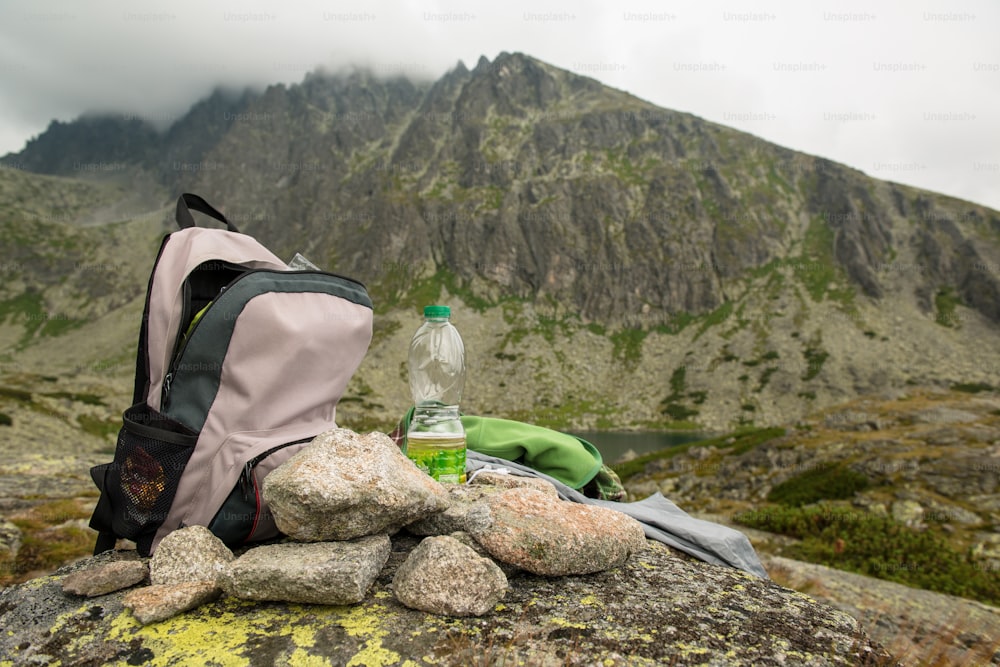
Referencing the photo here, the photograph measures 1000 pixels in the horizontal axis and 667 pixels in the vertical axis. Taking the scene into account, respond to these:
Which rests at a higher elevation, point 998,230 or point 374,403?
point 998,230

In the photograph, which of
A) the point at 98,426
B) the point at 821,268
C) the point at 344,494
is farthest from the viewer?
the point at 821,268

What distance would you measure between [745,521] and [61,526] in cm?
1713

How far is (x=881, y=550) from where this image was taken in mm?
12383

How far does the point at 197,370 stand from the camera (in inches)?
142

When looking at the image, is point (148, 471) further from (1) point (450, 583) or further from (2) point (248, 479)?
(1) point (450, 583)

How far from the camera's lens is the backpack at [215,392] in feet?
11.3

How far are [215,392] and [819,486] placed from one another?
71.4 ft

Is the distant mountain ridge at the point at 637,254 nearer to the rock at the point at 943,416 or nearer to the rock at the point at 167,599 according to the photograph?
the rock at the point at 943,416

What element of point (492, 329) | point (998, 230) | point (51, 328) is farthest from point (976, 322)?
point (51, 328)

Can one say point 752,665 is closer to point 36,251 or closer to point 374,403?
point 374,403

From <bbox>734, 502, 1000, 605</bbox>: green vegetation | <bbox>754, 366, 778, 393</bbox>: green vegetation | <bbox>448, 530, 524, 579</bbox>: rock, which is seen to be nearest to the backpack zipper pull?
<bbox>448, 530, 524, 579</bbox>: rock

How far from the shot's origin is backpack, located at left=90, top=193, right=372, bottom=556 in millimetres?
3453

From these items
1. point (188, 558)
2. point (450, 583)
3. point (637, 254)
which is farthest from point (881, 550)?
point (637, 254)

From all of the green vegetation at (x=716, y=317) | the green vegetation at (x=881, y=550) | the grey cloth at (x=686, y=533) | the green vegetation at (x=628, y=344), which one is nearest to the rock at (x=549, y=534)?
the grey cloth at (x=686, y=533)
